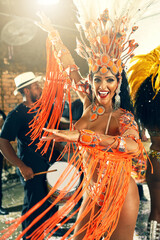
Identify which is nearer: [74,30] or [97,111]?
[97,111]

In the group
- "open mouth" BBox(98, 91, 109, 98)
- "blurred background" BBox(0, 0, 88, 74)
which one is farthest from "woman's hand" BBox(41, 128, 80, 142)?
"blurred background" BBox(0, 0, 88, 74)

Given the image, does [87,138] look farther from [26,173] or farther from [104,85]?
[26,173]

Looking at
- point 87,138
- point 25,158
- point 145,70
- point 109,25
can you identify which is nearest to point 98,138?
point 87,138

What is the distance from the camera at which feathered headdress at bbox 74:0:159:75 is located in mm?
1088

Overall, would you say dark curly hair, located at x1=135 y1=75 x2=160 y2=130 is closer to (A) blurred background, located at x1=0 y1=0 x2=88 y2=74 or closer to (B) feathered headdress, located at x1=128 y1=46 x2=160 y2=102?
(B) feathered headdress, located at x1=128 y1=46 x2=160 y2=102

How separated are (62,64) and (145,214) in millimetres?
2545

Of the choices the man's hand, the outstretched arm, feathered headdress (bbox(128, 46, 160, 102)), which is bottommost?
the man's hand

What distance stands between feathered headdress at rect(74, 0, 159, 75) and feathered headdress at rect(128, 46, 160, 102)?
0.49 meters

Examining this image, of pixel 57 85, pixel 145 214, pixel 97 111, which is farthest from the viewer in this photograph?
pixel 145 214

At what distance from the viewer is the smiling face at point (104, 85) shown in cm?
113

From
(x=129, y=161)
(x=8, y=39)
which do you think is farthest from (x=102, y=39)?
(x=8, y=39)

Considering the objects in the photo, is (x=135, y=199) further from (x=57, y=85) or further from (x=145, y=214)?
(x=145, y=214)

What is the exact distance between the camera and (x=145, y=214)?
3086 mm

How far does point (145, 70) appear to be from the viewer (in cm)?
169
